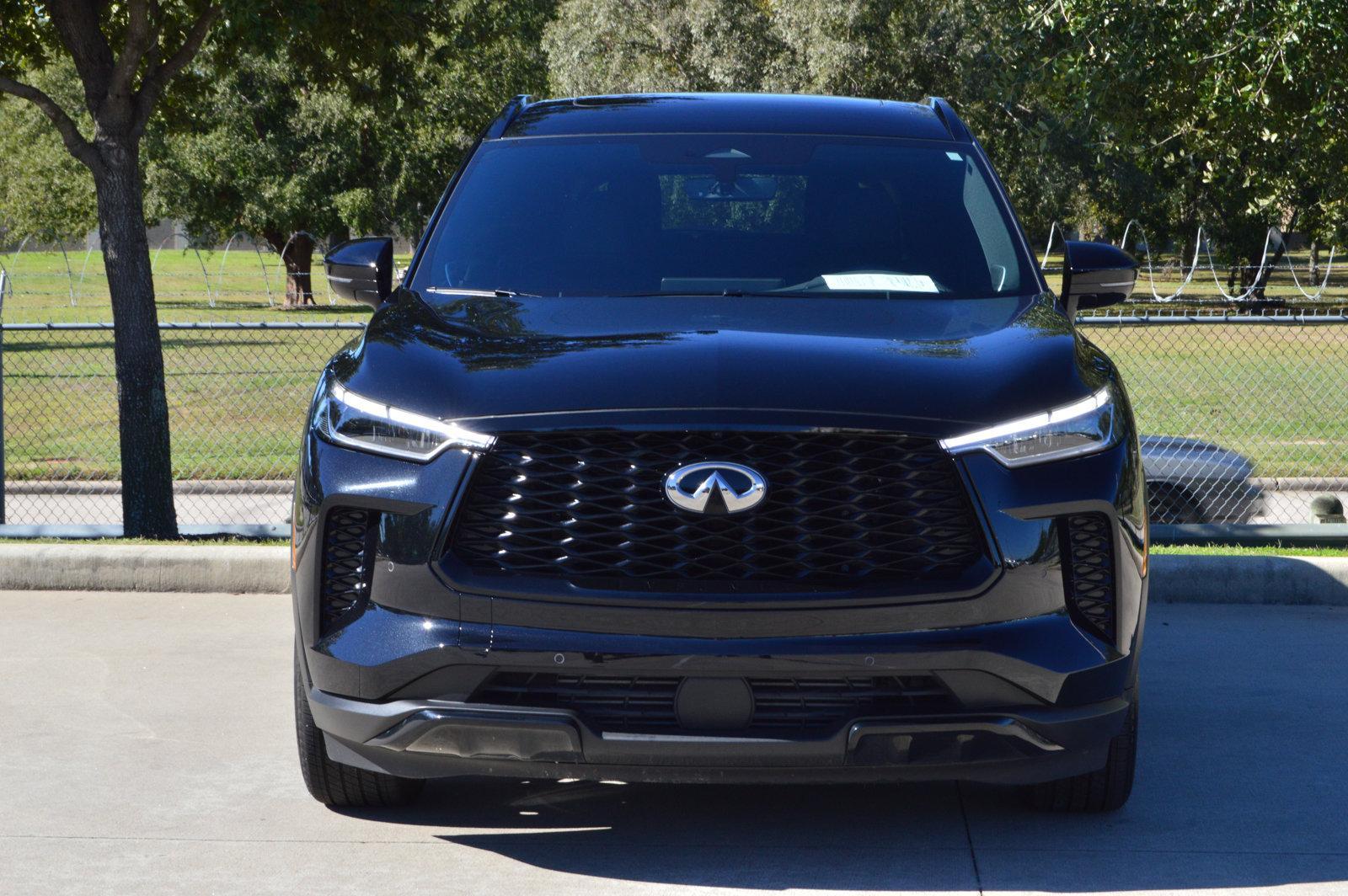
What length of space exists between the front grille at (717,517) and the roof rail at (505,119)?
6.72 ft

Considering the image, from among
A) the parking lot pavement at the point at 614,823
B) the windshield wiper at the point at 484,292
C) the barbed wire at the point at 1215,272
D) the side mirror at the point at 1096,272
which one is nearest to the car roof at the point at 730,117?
the side mirror at the point at 1096,272

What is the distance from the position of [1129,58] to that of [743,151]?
31.7 feet

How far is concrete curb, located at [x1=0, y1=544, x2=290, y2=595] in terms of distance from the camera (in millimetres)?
7266

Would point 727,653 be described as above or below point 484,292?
below

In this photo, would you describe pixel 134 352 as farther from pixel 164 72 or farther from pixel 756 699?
pixel 756 699

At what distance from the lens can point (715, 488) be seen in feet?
11.4

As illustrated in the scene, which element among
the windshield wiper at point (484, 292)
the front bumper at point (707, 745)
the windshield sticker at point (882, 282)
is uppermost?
the windshield sticker at point (882, 282)

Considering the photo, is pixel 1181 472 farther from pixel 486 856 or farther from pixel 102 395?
pixel 102 395

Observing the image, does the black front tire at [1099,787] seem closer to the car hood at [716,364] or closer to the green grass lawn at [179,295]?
the car hood at [716,364]

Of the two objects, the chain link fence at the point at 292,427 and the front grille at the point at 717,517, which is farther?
the chain link fence at the point at 292,427

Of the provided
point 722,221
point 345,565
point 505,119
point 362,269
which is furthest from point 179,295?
point 345,565

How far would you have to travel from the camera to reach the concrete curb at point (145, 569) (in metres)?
7.27

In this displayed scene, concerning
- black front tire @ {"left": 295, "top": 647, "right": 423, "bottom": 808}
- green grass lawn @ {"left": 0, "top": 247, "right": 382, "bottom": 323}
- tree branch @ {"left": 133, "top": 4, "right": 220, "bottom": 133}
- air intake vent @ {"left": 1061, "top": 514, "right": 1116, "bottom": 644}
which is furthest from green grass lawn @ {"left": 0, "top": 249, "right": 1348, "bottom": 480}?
air intake vent @ {"left": 1061, "top": 514, "right": 1116, "bottom": 644}

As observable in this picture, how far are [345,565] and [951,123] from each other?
277cm
